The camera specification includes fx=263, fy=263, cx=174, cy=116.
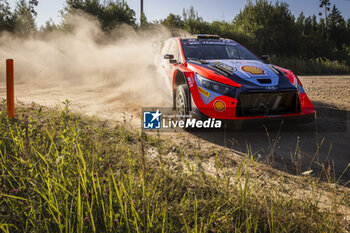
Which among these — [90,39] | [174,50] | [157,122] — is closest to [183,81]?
[174,50]

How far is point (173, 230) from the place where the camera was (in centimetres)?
195

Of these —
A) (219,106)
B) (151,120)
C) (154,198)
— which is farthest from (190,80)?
(154,198)

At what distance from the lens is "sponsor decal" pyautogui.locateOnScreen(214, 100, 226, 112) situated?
153 inches

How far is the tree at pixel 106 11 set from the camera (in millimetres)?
19406

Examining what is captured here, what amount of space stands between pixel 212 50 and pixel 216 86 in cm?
174

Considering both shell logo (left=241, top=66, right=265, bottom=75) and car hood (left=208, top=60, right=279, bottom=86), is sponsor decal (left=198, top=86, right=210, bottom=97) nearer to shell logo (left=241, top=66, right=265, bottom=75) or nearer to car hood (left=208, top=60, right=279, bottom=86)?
car hood (left=208, top=60, right=279, bottom=86)

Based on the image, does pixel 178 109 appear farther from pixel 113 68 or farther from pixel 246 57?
pixel 113 68

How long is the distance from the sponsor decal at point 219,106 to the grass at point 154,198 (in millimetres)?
708

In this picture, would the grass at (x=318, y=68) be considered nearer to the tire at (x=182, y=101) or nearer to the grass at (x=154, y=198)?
the tire at (x=182, y=101)

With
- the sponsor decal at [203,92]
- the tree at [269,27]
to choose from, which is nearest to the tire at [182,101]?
the sponsor decal at [203,92]

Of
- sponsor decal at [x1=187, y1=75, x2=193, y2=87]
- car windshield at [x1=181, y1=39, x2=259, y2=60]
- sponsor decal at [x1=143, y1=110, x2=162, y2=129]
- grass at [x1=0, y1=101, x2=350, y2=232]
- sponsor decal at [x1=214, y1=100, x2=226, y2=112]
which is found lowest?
grass at [x1=0, y1=101, x2=350, y2=232]

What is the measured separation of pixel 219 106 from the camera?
392 cm

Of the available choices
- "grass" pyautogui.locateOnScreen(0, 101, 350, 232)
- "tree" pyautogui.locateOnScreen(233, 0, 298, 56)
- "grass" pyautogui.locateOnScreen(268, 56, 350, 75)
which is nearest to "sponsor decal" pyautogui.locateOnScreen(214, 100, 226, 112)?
"grass" pyautogui.locateOnScreen(0, 101, 350, 232)

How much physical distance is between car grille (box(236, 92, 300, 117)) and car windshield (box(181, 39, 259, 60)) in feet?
4.94
